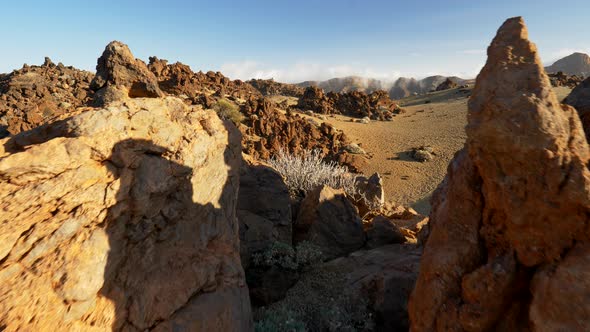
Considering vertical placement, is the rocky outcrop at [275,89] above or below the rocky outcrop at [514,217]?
above

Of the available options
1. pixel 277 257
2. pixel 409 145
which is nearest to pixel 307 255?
pixel 277 257

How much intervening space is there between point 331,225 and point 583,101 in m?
4.07

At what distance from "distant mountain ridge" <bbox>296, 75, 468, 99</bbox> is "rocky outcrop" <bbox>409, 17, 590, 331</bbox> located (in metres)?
110

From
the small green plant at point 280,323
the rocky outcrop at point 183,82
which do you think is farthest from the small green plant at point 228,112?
the small green plant at point 280,323

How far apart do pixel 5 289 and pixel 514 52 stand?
418 cm

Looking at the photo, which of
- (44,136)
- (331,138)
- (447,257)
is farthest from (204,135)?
(331,138)

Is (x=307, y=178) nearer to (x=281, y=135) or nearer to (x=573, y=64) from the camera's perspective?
(x=281, y=135)

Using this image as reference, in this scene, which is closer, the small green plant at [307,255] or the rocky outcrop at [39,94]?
the small green plant at [307,255]

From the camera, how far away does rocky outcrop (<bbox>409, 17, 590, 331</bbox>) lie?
2166mm

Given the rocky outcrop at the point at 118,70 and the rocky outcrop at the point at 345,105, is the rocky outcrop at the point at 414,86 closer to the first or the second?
the rocky outcrop at the point at 345,105

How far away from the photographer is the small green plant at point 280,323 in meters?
3.92

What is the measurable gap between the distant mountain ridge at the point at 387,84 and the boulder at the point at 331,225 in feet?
349

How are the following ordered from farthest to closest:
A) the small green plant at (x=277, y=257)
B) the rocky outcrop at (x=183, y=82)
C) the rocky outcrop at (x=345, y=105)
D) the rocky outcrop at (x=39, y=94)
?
the rocky outcrop at (x=345, y=105), the rocky outcrop at (x=183, y=82), the rocky outcrop at (x=39, y=94), the small green plant at (x=277, y=257)

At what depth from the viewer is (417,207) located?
1355 centimetres
